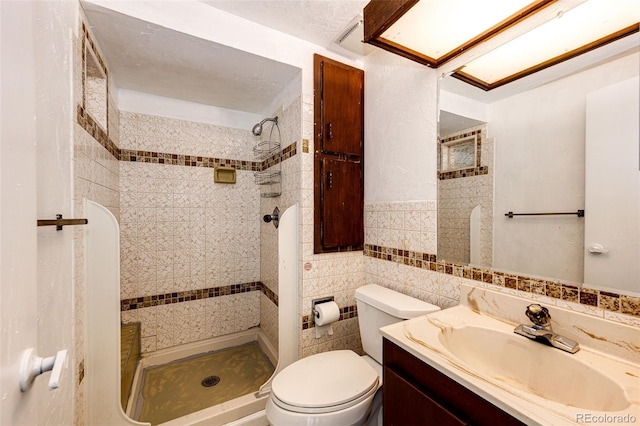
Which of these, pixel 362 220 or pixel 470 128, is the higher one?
pixel 470 128

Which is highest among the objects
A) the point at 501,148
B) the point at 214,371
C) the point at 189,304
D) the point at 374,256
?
the point at 501,148

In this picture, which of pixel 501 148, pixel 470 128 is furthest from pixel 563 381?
pixel 470 128

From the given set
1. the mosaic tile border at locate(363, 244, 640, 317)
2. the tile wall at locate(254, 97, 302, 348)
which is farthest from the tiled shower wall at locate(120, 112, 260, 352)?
the mosaic tile border at locate(363, 244, 640, 317)

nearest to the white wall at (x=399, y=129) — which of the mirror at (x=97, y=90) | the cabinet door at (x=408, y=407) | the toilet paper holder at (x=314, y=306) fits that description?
the toilet paper holder at (x=314, y=306)

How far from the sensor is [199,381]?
1.82 m

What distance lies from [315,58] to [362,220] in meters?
1.06

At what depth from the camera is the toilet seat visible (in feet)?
3.34

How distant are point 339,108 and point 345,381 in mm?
1504

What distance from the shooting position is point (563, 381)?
A: 749 mm

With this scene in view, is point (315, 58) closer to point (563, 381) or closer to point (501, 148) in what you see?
point (501, 148)

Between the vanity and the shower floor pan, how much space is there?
3.43ft

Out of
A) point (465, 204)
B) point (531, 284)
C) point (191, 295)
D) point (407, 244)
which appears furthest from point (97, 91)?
point (531, 284)

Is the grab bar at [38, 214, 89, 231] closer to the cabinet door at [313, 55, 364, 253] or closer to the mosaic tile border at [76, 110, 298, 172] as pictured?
the mosaic tile border at [76, 110, 298, 172]

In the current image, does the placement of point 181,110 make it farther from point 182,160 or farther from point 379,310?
point 379,310
